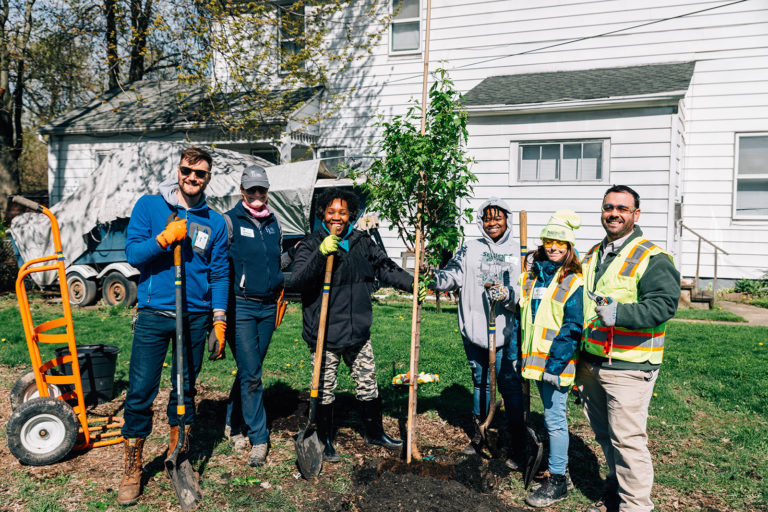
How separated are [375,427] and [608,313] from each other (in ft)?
7.33

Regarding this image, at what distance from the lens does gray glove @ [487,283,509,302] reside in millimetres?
4105

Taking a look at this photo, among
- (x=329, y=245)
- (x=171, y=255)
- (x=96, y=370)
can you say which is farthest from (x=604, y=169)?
(x=96, y=370)

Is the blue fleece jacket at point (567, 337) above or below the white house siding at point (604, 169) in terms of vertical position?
below

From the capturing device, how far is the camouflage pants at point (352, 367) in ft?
14.0

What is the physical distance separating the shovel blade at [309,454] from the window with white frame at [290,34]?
988 cm

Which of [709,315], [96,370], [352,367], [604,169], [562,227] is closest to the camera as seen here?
[562,227]

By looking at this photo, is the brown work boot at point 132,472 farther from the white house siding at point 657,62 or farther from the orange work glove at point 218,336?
the white house siding at point 657,62

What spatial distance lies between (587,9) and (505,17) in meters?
1.69

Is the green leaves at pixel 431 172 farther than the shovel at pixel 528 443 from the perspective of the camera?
Yes

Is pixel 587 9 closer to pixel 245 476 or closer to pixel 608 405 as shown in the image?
pixel 608 405

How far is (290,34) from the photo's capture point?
12.6 metres

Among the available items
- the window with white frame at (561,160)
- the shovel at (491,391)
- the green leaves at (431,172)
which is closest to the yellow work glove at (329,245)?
the green leaves at (431,172)

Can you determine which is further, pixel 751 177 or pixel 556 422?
pixel 751 177

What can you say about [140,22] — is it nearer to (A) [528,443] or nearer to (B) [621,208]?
(A) [528,443]
